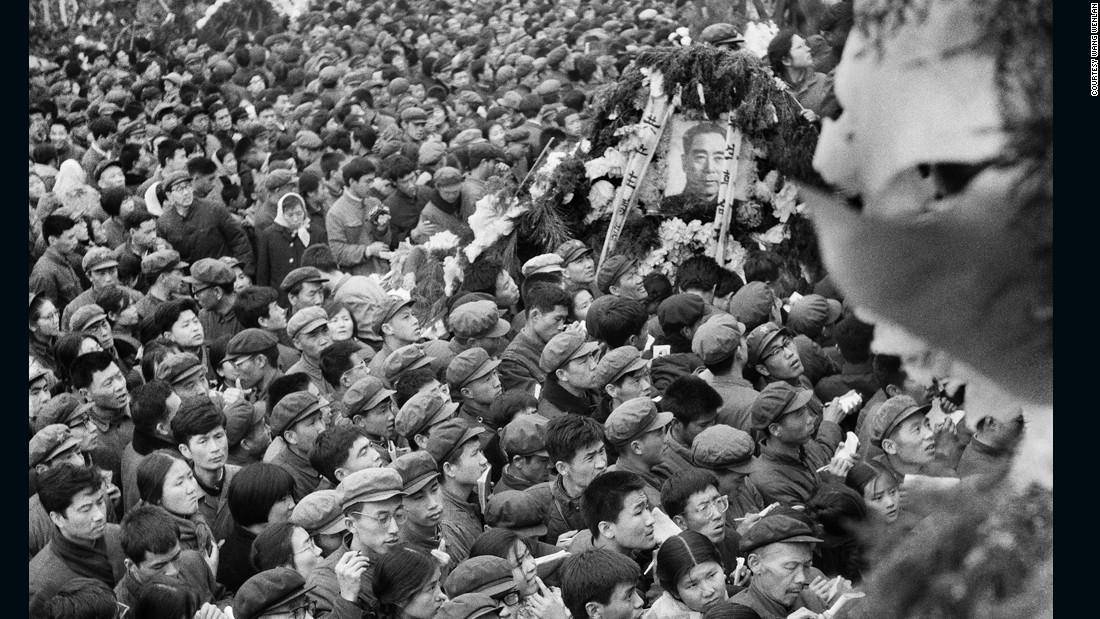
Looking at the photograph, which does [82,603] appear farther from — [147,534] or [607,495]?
[607,495]

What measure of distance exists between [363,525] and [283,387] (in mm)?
1586

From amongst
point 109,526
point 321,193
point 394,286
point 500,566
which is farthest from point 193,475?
point 321,193

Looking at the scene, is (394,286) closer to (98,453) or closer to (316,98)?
(98,453)

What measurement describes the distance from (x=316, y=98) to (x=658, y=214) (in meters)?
9.61

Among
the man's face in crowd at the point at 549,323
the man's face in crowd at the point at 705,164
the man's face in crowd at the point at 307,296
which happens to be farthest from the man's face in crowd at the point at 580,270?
the man's face in crowd at the point at 307,296

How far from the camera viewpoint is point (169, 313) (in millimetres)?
7223

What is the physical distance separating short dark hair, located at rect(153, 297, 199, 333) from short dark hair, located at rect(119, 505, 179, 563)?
2.79 m

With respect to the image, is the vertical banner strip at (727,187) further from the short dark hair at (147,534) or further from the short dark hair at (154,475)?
the short dark hair at (147,534)

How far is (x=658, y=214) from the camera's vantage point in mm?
8961

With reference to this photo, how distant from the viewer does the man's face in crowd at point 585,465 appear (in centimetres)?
529

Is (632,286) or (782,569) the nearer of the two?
(782,569)

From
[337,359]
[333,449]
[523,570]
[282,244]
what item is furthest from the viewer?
[282,244]

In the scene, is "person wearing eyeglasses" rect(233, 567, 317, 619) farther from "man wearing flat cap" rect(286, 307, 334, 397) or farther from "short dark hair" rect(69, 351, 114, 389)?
"man wearing flat cap" rect(286, 307, 334, 397)

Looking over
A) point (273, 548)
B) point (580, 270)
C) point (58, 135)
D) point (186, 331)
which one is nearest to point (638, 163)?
point (580, 270)
